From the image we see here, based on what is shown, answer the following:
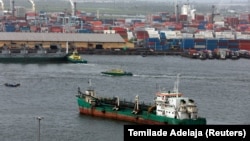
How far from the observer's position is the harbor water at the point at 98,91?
21.9 feet

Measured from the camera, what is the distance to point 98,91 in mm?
9508

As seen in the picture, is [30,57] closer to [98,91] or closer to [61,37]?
[61,37]

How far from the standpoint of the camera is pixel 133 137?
337 cm

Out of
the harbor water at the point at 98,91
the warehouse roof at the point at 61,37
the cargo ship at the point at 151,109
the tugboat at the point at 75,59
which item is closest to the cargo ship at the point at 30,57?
the tugboat at the point at 75,59

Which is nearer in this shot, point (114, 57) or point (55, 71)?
point (55, 71)

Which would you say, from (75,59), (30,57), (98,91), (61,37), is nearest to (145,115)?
(98,91)

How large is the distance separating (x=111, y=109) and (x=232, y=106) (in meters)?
1.49

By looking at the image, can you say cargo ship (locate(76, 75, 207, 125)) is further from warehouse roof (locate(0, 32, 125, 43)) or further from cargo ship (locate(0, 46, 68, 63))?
warehouse roof (locate(0, 32, 125, 43))

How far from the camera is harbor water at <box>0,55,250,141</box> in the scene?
21.9ft

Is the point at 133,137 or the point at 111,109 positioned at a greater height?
the point at 133,137

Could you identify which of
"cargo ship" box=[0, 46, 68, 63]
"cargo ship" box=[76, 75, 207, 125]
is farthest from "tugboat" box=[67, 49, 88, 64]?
"cargo ship" box=[76, 75, 207, 125]

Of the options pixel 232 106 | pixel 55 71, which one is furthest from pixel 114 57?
pixel 232 106

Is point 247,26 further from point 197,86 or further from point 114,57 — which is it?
point 197,86

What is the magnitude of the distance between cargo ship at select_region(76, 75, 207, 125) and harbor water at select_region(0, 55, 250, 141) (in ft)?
0.43
